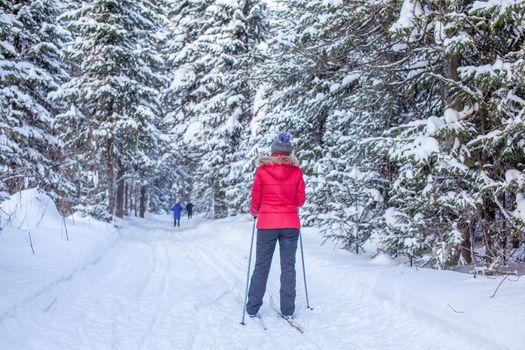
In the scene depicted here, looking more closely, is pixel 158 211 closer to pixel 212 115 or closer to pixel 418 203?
pixel 212 115

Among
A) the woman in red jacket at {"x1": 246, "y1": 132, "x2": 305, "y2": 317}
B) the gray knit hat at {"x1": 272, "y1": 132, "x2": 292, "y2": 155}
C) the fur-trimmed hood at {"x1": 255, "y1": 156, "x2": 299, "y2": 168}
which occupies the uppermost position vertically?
the gray knit hat at {"x1": 272, "y1": 132, "x2": 292, "y2": 155}

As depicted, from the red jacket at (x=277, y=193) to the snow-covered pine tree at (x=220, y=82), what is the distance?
12690 millimetres

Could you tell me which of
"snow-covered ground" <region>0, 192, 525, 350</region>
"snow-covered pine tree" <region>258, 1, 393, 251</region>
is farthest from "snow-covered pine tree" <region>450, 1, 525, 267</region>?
"snow-covered pine tree" <region>258, 1, 393, 251</region>

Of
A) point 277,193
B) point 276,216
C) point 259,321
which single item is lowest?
point 259,321

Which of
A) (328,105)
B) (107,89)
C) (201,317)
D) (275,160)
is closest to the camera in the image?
(201,317)

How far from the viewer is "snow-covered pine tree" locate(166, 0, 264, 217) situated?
61.3ft

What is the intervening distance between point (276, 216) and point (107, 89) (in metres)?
13.3

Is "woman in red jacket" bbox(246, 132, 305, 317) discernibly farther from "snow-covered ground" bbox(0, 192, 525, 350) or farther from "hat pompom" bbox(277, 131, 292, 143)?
"snow-covered ground" bbox(0, 192, 525, 350)

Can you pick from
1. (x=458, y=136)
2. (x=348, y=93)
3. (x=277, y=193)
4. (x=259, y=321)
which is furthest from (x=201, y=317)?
(x=348, y=93)

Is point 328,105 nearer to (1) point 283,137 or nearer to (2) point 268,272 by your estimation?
(1) point 283,137

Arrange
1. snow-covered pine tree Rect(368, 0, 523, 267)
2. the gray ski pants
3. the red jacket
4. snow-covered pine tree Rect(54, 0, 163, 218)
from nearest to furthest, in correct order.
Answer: the gray ski pants → the red jacket → snow-covered pine tree Rect(368, 0, 523, 267) → snow-covered pine tree Rect(54, 0, 163, 218)

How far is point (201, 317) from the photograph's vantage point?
4645 millimetres

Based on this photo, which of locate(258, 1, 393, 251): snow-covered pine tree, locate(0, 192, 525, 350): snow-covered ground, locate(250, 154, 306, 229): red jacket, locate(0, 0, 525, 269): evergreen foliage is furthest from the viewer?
locate(258, 1, 393, 251): snow-covered pine tree

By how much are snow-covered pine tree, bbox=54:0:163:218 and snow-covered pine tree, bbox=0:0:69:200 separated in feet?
2.34
